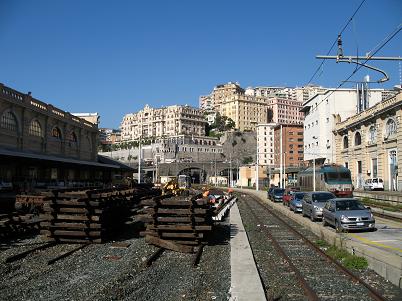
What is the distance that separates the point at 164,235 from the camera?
16672 millimetres

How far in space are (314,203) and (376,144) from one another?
36.4m

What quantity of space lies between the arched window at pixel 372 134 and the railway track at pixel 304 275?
150ft

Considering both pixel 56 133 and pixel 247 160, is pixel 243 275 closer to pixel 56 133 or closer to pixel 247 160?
pixel 56 133

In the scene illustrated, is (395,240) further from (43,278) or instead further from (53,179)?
(53,179)

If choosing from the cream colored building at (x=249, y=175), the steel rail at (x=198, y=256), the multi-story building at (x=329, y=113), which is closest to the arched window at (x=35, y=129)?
the steel rail at (x=198, y=256)

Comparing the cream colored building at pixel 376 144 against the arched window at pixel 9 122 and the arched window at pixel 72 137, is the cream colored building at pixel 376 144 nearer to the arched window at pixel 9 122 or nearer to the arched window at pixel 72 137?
the arched window at pixel 72 137

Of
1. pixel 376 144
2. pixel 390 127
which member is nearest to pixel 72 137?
pixel 376 144

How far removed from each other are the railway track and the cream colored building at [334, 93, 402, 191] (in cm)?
3877

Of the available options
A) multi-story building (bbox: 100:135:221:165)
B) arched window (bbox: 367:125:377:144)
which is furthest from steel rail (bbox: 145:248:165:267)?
multi-story building (bbox: 100:135:221:165)

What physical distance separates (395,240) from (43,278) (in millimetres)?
12762

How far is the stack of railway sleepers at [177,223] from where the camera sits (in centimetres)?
1633

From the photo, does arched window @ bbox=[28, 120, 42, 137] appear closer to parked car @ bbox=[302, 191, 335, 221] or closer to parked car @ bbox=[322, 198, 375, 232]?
parked car @ bbox=[302, 191, 335, 221]

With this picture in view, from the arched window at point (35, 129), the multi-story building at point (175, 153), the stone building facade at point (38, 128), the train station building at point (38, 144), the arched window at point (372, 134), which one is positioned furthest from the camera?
the multi-story building at point (175, 153)

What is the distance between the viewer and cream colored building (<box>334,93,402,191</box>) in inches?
2058
